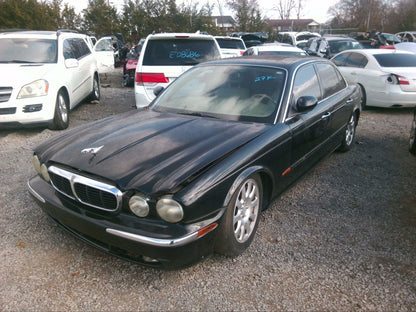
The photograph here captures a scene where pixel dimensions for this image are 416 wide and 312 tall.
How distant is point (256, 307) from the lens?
7.70 ft

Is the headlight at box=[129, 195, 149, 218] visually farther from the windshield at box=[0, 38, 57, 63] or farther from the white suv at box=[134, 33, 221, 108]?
the windshield at box=[0, 38, 57, 63]

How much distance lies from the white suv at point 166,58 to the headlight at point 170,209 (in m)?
3.92

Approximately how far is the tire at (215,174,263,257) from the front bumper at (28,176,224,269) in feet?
0.43

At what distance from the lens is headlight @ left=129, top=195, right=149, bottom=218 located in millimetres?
2330

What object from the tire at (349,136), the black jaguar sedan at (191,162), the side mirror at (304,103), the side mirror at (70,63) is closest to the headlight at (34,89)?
the side mirror at (70,63)

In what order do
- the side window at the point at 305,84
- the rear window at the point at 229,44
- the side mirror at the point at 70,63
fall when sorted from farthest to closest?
the rear window at the point at 229,44
the side mirror at the point at 70,63
the side window at the point at 305,84

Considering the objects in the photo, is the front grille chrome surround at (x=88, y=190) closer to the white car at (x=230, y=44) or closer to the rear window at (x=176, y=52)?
the rear window at (x=176, y=52)

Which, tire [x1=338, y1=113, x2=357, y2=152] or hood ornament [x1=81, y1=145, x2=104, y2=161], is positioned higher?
hood ornament [x1=81, y1=145, x2=104, y2=161]

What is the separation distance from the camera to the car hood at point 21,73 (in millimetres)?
5816

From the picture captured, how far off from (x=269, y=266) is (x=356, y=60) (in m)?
7.65

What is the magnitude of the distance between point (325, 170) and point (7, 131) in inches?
225

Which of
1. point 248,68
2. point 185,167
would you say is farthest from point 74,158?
point 248,68

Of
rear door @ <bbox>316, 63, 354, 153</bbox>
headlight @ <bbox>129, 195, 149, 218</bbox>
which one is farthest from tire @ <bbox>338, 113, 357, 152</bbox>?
headlight @ <bbox>129, 195, 149, 218</bbox>

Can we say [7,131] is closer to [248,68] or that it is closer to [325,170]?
[248,68]
